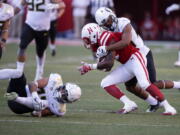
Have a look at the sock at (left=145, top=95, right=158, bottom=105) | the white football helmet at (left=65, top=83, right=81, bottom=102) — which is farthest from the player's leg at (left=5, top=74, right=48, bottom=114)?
the sock at (left=145, top=95, right=158, bottom=105)

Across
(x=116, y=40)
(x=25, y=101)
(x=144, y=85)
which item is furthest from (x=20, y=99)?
(x=144, y=85)

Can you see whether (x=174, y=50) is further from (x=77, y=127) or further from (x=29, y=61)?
(x=77, y=127)

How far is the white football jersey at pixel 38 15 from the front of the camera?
12.0 m

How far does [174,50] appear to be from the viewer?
20.2m

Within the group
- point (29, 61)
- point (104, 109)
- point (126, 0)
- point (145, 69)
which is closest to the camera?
point (145, 69)

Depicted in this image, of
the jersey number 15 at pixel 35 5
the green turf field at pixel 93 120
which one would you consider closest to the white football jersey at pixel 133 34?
the green turf field at pixel 93 120

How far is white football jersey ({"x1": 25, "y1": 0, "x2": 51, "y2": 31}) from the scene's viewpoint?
12023mm

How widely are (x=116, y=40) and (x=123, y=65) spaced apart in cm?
38

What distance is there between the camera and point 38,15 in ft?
40.0

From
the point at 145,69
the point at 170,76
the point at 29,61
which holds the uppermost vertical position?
the point at 145,69

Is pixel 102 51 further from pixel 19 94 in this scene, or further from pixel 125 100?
pixel 19 94

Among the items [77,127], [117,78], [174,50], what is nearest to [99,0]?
[174,50]

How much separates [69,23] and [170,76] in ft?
38.2

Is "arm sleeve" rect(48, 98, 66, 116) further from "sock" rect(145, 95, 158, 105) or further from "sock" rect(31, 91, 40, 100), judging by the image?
"sock" rect(145, 95, 158, 105)
